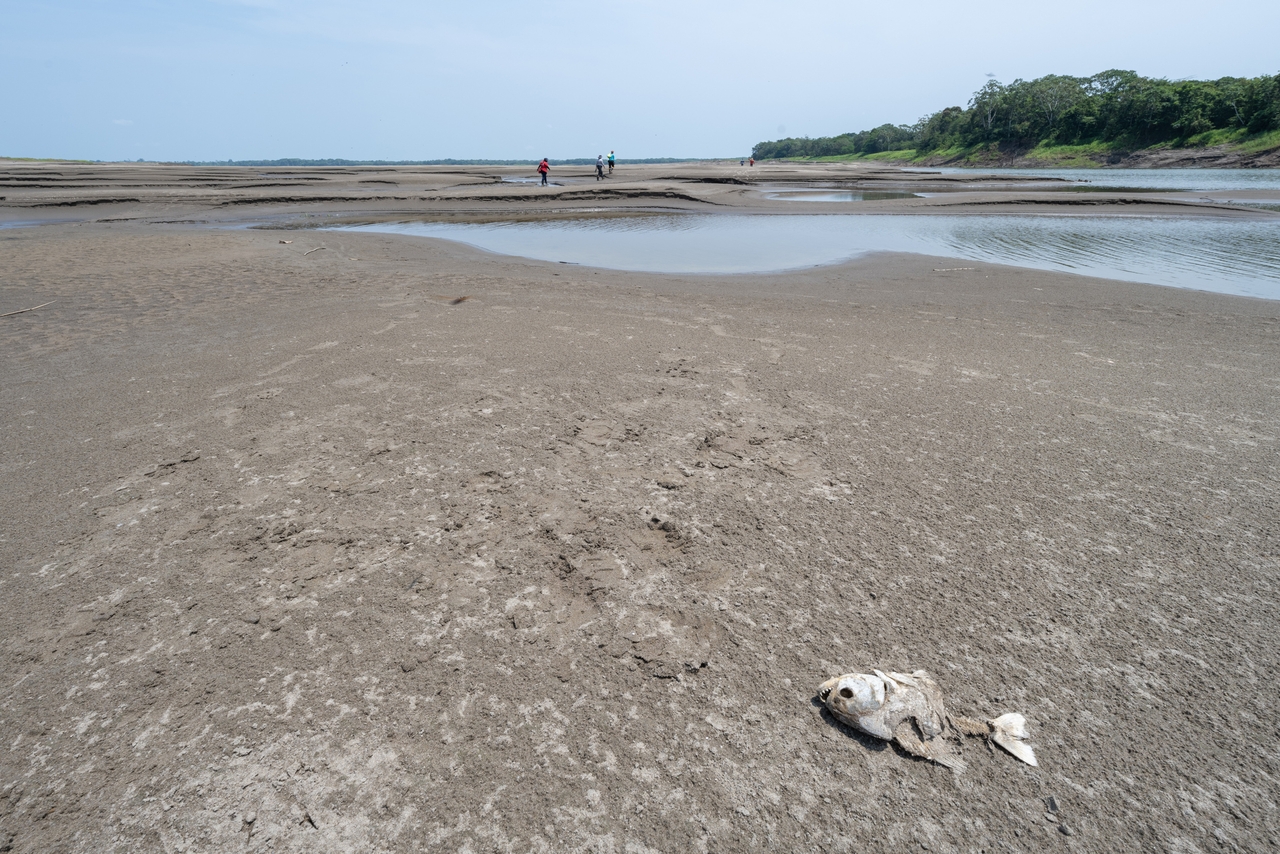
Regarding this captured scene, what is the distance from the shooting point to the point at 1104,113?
57594 millimetres

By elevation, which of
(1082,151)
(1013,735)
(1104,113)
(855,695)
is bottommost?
(1013,735)

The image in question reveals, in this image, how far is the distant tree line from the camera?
156 ft

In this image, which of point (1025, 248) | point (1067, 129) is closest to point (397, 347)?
point (1025, 248)

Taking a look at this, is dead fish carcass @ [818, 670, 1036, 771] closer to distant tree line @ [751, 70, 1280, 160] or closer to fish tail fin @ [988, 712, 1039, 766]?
fish tail fin @ [988, 712, 1039, 766]

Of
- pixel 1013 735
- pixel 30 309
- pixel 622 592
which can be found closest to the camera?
pixel 1013 735

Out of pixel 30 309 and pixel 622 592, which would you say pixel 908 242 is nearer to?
pixel 622 592

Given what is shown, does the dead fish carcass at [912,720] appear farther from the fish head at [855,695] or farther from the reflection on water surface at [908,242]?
the reflection on water surface at [908,242]

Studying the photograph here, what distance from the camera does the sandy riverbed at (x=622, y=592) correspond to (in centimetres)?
193

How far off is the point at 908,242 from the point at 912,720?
1518 cm

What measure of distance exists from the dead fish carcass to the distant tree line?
64.8 m

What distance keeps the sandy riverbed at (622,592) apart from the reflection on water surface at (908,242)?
6.46m

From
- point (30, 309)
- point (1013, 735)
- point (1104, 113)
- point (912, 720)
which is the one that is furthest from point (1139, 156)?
point (30, 309)

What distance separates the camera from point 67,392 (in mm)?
5082

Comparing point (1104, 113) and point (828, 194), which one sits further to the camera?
point (1104, 113)
